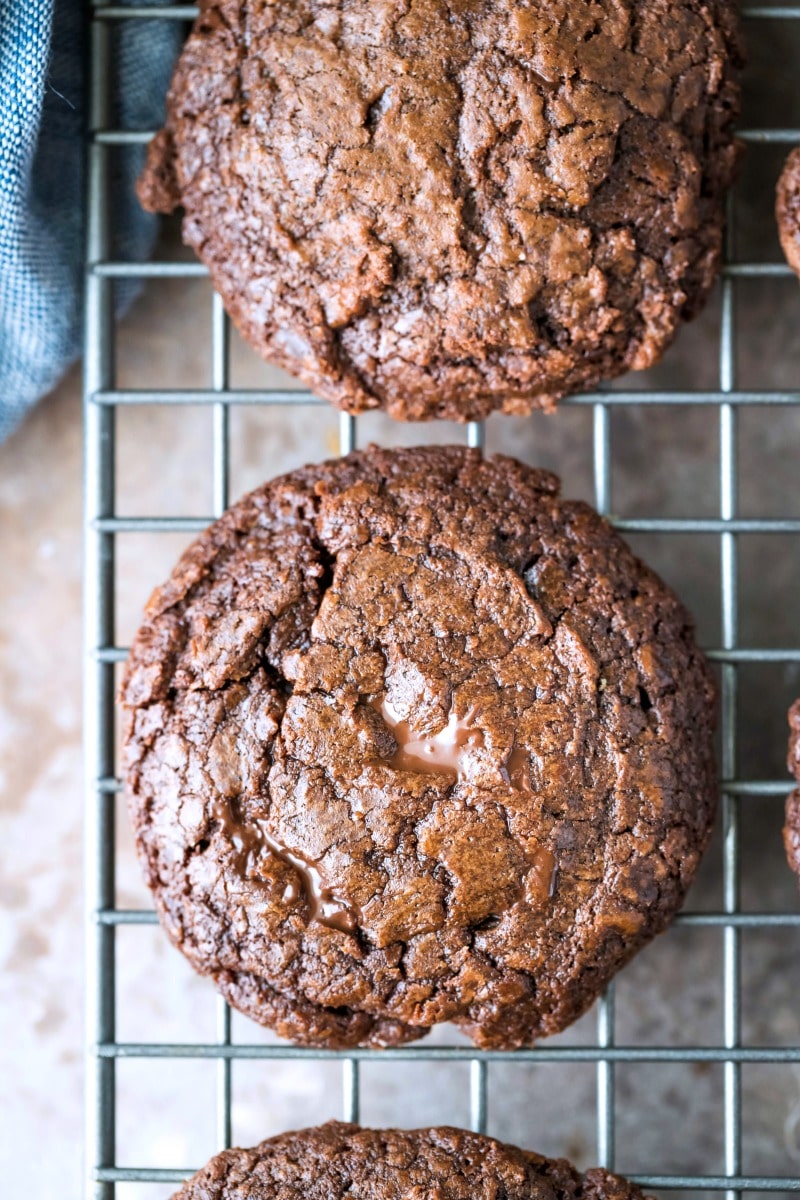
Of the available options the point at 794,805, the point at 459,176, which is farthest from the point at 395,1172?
the point at 459,176

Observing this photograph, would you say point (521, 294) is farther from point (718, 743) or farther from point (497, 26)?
point (718, 743)

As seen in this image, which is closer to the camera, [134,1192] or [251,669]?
[251,669]

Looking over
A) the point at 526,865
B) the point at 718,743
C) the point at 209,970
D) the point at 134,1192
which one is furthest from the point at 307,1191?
the point at 718,743

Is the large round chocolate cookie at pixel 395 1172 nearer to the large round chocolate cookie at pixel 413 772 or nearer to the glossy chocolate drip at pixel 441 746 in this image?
the large round chocolate cookie at pixel 413 772

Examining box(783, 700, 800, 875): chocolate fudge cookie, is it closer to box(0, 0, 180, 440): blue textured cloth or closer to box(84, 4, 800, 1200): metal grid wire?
box(84, 4, 800, 1200): metal grid wire

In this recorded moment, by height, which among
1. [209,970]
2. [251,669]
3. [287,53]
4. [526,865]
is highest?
[287,53]

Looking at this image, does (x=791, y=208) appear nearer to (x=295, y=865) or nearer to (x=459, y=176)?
(x=459, y=176)
